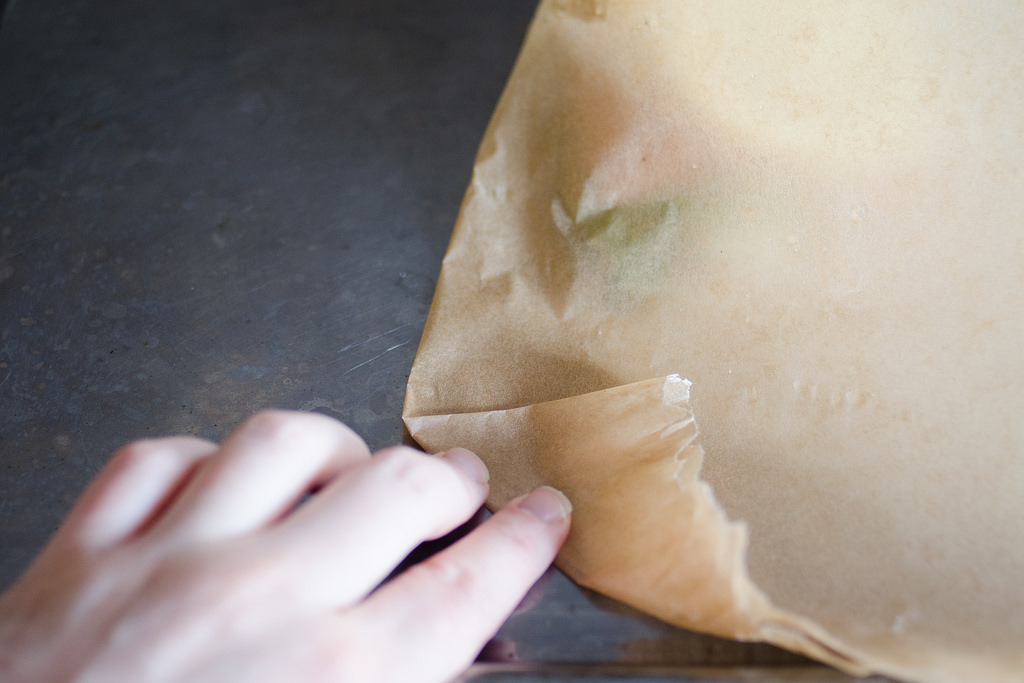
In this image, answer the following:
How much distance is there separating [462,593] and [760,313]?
258 millimetres

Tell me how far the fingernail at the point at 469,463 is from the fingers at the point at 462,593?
0.09ft

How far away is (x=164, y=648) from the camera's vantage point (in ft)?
0.85

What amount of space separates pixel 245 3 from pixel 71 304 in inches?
15.4

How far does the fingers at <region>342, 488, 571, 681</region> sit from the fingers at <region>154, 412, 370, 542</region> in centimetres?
6

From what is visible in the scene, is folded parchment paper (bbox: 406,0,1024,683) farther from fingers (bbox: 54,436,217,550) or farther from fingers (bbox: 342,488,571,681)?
fingers (bbox: 54,436,217,550)

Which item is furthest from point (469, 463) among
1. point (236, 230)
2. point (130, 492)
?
point (236, 230)

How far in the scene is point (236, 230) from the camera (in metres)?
0.57

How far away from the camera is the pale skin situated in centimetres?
26

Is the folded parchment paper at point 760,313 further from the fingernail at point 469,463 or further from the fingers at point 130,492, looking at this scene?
the fingers at point 130,492

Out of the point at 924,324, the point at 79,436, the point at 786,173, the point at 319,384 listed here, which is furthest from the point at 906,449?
the point at 79,436

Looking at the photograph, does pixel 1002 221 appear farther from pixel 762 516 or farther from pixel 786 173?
pixel 762 516

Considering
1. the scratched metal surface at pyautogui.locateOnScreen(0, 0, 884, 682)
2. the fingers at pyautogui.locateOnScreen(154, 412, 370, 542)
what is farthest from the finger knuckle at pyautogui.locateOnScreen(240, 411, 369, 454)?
the scratched metal surface at pyautogui.locateOnScreen(0, 0, 884, 682)

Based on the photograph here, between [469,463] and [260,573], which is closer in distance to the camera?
[260,573]

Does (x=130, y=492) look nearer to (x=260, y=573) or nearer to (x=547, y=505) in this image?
(x=260, y=573)
